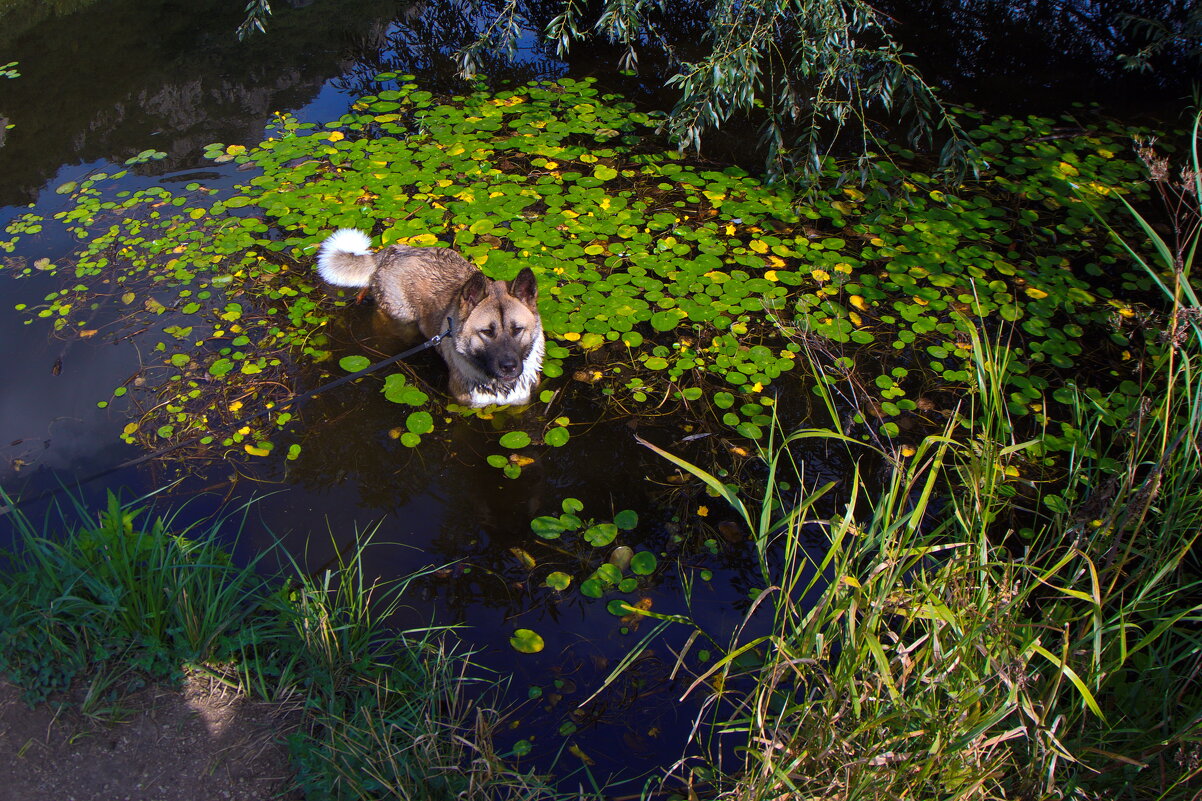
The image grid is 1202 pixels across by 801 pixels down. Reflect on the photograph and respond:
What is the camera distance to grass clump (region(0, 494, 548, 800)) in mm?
2721

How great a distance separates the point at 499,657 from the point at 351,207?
390 centimetres

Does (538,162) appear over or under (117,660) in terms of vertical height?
over

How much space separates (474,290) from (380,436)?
99 cm

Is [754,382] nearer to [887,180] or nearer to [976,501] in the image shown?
[976,501]

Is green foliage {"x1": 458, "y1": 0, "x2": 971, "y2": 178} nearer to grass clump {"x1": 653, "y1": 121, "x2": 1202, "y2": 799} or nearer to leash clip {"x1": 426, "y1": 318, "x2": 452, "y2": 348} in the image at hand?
leash clip {"x1": 426, "y1": 318, "x2": 452, "y2": 348}

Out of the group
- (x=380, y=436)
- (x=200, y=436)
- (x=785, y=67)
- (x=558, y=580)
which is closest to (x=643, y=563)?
(x=558, y=580)

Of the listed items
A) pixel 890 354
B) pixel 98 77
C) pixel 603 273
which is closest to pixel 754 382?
pixel 890 354

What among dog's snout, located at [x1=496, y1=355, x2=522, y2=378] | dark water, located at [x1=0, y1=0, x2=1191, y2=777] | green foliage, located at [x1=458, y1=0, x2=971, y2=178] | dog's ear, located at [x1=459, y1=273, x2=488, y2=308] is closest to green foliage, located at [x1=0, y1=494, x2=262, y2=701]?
dark water, located at [x1=0, y1=0, x2=1191, y2=777]

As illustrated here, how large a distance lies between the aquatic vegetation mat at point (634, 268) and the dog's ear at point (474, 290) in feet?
2.07

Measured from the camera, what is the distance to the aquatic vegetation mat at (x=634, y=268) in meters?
4.52

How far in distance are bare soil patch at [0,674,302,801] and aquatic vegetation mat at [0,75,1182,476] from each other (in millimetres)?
1558

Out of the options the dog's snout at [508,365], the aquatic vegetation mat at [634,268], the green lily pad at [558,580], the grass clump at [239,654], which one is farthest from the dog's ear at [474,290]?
the grass clump at [239,654]

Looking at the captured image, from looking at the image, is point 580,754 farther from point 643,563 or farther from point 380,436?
point 380,436

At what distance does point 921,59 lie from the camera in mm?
8195
